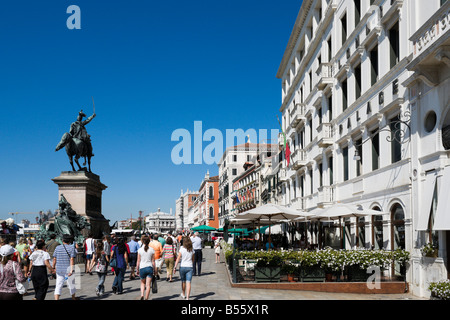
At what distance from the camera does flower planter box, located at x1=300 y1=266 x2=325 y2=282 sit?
15672mm

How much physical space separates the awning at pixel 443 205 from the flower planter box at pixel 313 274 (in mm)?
4227

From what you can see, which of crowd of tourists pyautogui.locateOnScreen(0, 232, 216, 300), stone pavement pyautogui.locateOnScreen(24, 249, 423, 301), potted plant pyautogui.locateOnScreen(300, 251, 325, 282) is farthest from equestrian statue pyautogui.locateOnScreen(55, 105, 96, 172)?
potted plant pyautogui.locateOnScreen(300, 251, 325, 282)

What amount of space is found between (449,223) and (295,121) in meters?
24.3

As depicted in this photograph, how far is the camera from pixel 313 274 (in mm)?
15680

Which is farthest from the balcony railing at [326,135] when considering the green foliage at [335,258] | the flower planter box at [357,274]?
the flower planter box at [357,274]

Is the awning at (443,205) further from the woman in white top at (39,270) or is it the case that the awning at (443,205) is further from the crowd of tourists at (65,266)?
the woman in white top at (39,270)

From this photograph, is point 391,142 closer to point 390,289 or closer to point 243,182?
point 390,289

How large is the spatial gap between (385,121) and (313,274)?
6.60 m

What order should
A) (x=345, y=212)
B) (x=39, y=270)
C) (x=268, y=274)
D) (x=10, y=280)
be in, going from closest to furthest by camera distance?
(x=10, y=280)
(x=39, y=270)
(x=268, y=274)
(x=345, y=212)

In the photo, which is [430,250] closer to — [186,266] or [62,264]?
[186,266]

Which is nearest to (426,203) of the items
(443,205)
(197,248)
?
(443,205)

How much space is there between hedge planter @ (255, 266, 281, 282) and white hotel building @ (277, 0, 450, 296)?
415 cm

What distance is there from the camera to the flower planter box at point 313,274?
15672 mm
